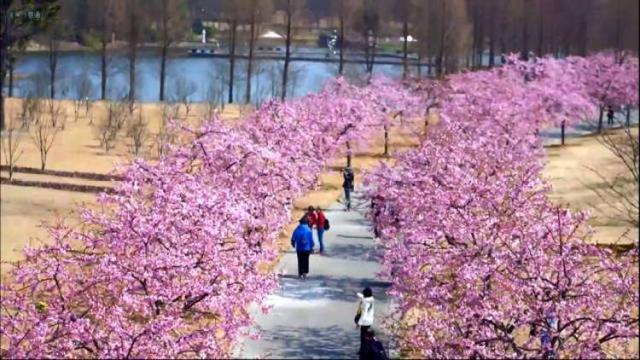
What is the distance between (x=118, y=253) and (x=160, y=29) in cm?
320

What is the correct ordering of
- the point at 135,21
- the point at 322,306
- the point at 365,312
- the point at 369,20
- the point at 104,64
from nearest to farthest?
the point at 365,312
the point at 322,306
the point at 135,21
the point at 369,20
the point at 104,64

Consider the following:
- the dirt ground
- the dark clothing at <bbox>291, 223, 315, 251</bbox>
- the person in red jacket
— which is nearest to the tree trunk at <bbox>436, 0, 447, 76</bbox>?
the dirt ground

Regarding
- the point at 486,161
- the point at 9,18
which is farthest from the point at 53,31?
the point at 486,161

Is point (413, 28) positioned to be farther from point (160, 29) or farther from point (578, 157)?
point (160, 29)

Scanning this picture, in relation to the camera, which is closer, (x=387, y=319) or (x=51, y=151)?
(x=387, y=319)

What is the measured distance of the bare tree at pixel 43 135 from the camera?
415 inches

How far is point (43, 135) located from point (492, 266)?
9066 millimetres

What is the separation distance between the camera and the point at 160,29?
20.2ft

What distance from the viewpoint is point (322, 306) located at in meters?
5.02

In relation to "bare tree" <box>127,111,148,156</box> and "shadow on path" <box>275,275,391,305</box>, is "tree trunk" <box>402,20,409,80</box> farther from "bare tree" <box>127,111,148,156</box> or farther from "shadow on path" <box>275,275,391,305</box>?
"shadow on path" <box>275,275,391,305</box>

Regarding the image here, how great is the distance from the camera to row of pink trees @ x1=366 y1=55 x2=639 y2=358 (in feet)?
9.13

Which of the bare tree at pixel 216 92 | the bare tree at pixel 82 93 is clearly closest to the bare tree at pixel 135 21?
the bare tree at pixel 216 92

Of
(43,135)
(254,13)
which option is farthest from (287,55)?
(43,135)

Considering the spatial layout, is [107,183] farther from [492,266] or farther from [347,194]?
[492,266]
